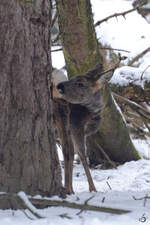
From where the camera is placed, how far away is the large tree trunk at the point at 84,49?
597 cm

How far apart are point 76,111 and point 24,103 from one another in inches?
61.7

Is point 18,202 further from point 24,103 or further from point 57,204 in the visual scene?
point 24,103

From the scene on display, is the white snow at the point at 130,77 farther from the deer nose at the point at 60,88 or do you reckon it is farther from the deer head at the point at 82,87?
the deer nose at the point at 60,88

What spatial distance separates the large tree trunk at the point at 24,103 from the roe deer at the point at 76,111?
44.9 inches

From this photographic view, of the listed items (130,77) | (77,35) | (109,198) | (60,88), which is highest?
(77,35)

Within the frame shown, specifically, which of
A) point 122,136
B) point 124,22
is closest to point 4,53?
point 122,136

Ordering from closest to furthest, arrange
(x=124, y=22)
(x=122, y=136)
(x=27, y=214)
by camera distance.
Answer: (x=27, y=214)
(x=122, y=136)
(x=124, y=22)

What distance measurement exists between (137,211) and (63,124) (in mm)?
1799

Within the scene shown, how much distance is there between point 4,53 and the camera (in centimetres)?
273

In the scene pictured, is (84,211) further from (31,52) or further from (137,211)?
(31,52)

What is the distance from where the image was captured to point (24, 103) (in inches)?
110

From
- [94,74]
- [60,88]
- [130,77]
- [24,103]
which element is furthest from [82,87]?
[130,77]

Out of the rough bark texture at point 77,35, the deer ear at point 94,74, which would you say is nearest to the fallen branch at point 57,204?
the deer ear at point 94,74

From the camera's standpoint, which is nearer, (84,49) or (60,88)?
(60,88)
